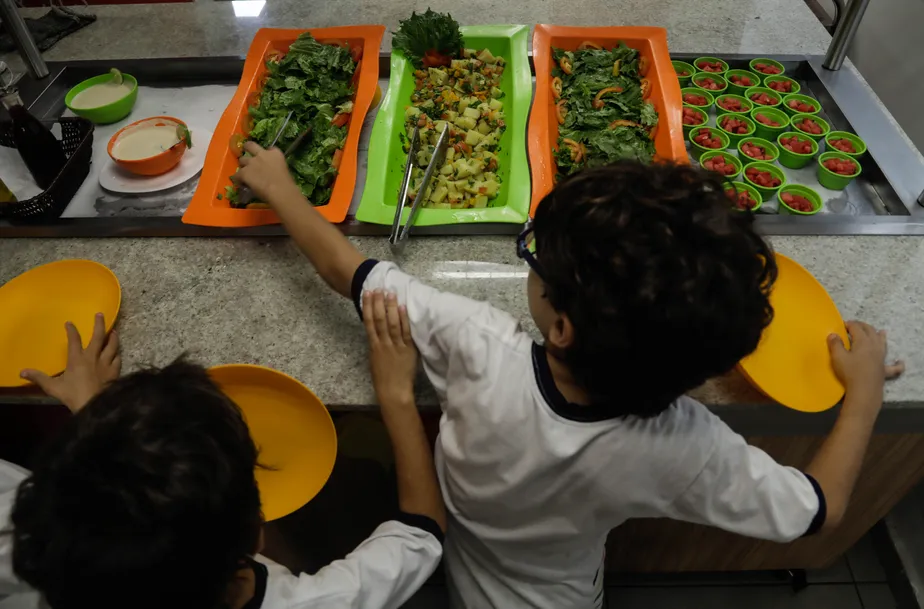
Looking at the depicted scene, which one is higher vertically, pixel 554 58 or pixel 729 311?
pixel 729 311

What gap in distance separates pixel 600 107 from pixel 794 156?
1.43ft

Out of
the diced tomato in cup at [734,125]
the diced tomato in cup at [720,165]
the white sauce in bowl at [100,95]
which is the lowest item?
the diced tomato in cup at [720,165]

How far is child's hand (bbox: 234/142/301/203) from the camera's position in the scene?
1085 mm

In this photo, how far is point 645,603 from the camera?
160cm

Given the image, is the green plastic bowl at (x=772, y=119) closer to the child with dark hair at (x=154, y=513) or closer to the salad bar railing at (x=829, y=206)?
the salad bar railing at (x=829, y=206)

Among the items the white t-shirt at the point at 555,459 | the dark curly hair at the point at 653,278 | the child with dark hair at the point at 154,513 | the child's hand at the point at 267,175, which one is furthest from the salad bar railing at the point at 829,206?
the child with dark hair at the point at 154,513

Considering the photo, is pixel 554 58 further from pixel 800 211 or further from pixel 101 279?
pixel 101 279

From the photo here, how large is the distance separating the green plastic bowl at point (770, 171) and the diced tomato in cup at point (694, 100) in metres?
0.24

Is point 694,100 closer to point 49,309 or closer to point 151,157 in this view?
point 151,157

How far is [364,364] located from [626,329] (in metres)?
0.51

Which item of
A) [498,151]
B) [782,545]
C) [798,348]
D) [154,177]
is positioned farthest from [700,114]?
[154,177]

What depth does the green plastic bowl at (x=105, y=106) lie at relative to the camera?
144 cm

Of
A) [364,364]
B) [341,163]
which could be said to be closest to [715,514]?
[364,364]

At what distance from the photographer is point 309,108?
139cm
